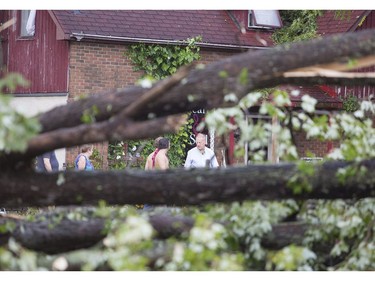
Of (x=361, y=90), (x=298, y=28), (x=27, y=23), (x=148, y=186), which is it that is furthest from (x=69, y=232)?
(x=361, y=90)

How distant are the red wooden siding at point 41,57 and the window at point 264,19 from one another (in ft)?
18.0

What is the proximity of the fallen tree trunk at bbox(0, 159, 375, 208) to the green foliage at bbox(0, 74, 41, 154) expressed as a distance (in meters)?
0.83

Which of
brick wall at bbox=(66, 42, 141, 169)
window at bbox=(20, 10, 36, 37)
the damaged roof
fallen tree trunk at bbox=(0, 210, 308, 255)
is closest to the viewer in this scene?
fallen tree trunk at bbox=(0, 210, 308, 255)

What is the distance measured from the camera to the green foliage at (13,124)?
5.61 metres

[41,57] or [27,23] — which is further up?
[27,23]

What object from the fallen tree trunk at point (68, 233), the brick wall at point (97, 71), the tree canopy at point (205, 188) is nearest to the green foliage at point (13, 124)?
the tree canopy at point (205, 188)

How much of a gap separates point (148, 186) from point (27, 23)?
18.5 meters

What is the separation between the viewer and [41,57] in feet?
79.5

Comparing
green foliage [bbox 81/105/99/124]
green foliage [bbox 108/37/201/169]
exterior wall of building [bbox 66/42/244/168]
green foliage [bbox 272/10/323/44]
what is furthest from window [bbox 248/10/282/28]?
green foliage [bbox 81/105/99/124]

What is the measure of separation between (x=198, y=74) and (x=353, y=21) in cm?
2053

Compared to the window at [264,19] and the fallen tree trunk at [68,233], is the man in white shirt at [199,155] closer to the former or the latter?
the fallen tree trunk at [68,233]

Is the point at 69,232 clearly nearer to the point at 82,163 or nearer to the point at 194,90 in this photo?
the point at 194,90

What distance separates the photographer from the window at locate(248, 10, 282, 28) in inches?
1030

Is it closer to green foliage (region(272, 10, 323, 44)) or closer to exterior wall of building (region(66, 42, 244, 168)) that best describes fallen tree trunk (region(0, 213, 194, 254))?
exterior wall of building (region(66, 42, 244, 168))
